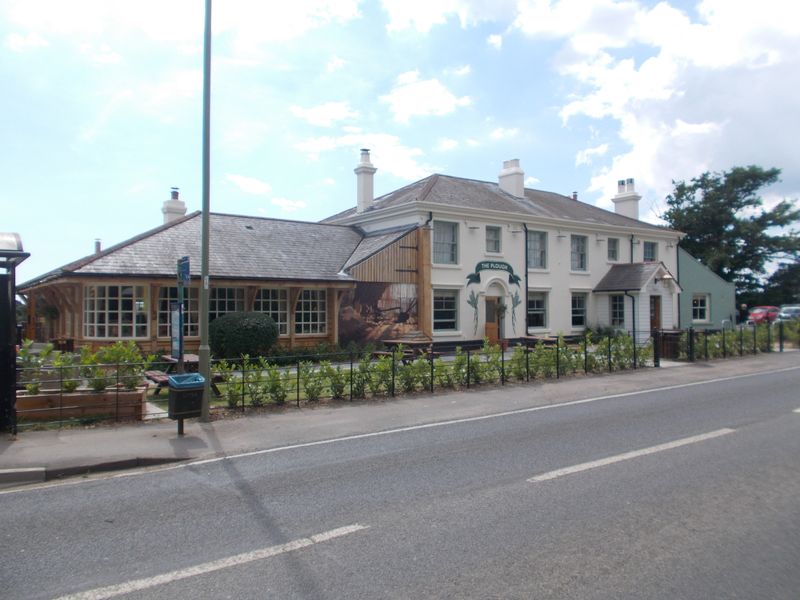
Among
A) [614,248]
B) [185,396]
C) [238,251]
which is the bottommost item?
[185,396]

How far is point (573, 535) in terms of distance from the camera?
17.0ft

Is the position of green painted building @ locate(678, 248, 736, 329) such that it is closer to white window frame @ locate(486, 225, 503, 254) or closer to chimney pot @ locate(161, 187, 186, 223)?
white window frame @ locate(486, 225, 503, 254)

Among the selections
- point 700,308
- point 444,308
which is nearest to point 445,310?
point 444,308

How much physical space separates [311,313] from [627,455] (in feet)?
51.7

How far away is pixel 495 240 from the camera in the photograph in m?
27.0

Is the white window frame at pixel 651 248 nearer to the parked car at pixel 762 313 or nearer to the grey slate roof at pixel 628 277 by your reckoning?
the grey slate roof at pixel 628 277

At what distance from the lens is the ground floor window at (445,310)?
24.9 m

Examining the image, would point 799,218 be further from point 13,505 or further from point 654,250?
point 13,505

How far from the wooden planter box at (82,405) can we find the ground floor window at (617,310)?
25553 mm

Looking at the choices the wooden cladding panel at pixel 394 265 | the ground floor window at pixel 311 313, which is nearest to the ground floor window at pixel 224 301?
the ground floor window at pixel 311 313

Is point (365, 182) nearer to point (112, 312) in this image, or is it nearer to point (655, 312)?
point (112, 312)

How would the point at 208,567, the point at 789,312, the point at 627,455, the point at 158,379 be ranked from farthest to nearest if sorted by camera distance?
the point at 789,312, the point at 158,379, the point at 627,455, the point at 208,567

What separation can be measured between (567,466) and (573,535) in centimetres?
234

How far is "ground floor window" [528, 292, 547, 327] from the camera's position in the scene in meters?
28.3
